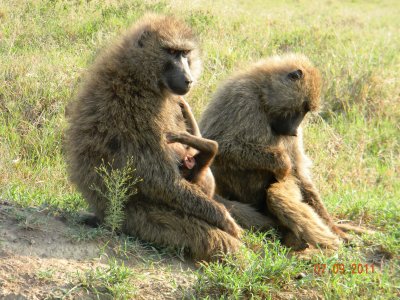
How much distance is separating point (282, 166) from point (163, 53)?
1278 mm

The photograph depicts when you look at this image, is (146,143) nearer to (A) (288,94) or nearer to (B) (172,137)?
(B) (172,137)

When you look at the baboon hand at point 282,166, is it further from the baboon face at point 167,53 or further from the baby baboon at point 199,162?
the baboon face at point 167,53

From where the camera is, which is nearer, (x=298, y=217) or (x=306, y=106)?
(x=298, y=217)

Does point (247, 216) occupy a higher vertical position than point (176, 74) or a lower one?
lower

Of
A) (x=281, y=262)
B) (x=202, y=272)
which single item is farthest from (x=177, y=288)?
(x=281, y=262)

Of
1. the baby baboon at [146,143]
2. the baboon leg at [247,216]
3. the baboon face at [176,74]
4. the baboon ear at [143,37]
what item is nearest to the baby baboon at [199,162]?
the baboon leg at [247,216]

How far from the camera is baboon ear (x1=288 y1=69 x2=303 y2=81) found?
16.9 feet

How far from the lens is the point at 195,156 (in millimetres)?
4383

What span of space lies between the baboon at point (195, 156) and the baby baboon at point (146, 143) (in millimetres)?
110

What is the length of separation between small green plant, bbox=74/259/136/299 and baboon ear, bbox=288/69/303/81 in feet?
7.45

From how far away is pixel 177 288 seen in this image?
3.78 meters

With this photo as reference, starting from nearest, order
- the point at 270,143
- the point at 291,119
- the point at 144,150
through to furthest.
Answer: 1. the point at 144,150
2. the point at 270,143
3. the point at 291,119

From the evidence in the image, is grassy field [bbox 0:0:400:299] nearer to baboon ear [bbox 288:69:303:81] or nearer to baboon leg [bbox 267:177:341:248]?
baboon leg [bbox 267:177:341:248]

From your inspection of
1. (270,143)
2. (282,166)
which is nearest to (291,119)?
(270,143)
